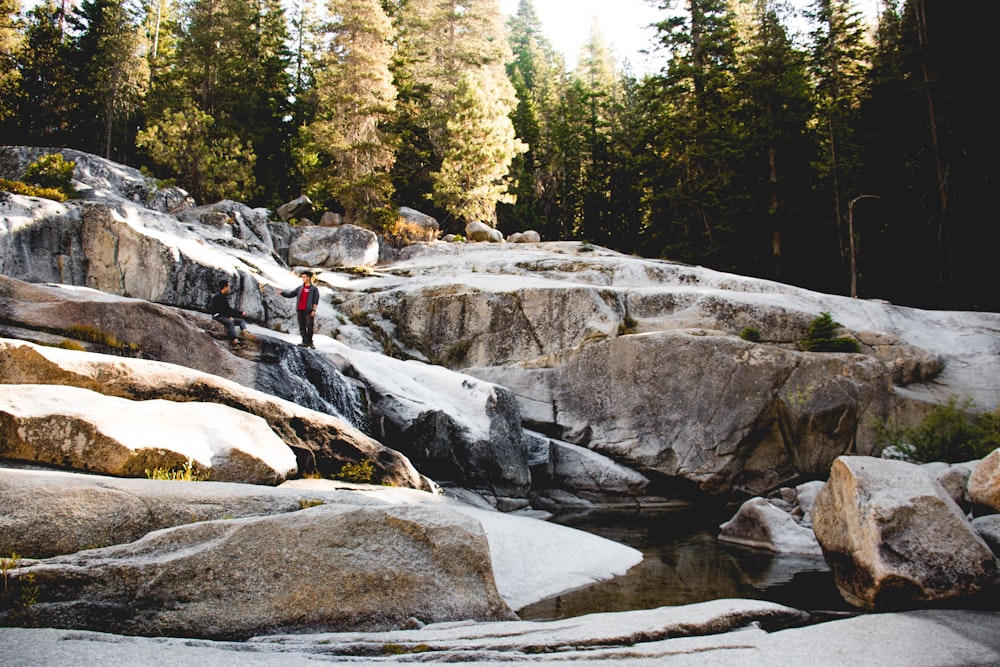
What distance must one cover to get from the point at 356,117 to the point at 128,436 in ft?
102

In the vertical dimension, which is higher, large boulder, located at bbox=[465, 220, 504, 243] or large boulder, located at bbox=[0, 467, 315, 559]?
large boulder, located at bbox=[465, 220, 504, 243]

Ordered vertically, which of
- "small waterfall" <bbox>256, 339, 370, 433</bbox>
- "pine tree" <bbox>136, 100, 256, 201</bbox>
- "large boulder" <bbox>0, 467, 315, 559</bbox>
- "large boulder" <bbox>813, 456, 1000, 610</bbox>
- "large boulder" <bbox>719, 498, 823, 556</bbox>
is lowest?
"large boulder" <bbox>719, 498, 823, 556</bbox>

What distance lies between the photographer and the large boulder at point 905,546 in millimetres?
7137

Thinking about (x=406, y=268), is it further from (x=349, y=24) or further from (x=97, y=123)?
(x=97, y=123)

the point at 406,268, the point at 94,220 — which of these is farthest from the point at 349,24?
the point at 94,220

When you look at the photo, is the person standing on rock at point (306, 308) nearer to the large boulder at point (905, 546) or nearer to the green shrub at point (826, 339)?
the large boulder at point (905, 546)

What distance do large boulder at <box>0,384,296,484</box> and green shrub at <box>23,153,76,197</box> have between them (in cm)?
2007

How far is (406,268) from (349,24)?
1668 centimetres

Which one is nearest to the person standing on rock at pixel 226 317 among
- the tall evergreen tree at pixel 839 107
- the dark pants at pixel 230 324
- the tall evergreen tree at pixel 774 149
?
the dark pants at pixel 230 324

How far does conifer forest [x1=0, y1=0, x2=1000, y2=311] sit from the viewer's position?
1056 inches

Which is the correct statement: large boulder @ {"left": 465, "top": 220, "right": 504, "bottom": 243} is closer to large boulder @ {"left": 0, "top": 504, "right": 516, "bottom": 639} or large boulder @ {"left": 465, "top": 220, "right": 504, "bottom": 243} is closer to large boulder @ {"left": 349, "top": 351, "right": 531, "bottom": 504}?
large boulder @ {"left": 349, "top": 351, "right": 531, "bottom": 504}

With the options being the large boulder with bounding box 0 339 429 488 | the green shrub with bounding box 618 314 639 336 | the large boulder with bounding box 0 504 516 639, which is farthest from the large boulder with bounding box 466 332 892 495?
the large boulder with bounding box 0 504 516 639

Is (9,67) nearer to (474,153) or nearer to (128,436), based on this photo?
(474,153)

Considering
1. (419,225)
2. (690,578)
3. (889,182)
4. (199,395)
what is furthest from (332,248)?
(889,182)
